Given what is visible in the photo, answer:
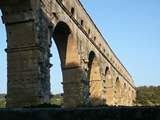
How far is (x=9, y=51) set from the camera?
45.1 ft

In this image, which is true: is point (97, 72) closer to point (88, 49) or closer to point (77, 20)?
point (88, 49)

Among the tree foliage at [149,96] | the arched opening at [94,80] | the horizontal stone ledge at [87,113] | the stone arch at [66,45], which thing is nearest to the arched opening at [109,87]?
the arched opening at [94,80]

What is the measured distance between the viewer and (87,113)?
9.38 ft

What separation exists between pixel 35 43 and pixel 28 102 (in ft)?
7.72

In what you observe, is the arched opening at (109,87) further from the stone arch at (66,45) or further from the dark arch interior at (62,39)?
the dark arch interior at (62,39)

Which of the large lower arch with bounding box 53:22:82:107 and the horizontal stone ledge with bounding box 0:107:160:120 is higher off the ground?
the large lower arch with bounding box 53:22:82:107

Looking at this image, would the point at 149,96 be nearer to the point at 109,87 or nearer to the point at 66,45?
the point at 109,87

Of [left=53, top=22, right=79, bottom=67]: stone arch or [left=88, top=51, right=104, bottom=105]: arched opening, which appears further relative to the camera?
[left=88, top=51, right=104, bottom=105]: arched opening

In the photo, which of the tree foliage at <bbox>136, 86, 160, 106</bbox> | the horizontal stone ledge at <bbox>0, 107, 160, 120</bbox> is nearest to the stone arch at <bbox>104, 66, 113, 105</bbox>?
the horizontal stone ledge at <bbox>0, 107, 160, 120</bbox>

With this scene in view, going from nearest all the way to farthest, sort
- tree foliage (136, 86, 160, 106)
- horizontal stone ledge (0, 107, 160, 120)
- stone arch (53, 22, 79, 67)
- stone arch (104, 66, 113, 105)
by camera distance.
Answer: horizontal stone ledge (0, 107, 160, 120), stone arch (53, 22, 79, 67), stone arch (104, 66, 113, 105), tree foliage (136, 86, 160, 106)

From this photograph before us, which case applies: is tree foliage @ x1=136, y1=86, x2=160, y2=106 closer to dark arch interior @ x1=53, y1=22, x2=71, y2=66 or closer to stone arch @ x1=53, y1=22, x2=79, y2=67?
stone arch @ x1=53, y1=22, x2=79, y2=67

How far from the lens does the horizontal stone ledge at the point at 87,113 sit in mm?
2748

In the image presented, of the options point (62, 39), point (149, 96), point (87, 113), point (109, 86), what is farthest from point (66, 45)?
point (149, 96)

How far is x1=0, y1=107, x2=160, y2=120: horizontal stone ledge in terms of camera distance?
2.75 meters
